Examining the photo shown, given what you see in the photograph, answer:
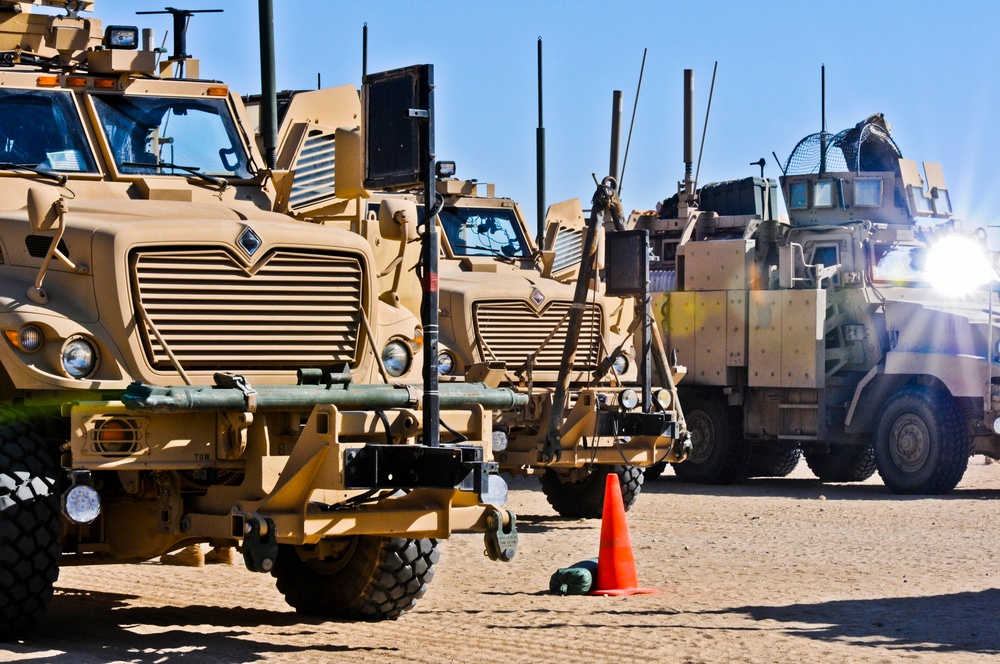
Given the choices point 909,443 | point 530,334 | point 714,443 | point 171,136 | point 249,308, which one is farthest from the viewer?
point 714,443

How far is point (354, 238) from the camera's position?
869 centimetres

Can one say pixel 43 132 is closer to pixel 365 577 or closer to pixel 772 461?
pixel 365 577

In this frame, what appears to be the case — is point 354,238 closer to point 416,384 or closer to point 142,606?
point 416,384

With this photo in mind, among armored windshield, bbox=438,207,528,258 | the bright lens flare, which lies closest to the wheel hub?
the bright lens flare

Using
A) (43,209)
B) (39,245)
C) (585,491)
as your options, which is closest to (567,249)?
(585,491)

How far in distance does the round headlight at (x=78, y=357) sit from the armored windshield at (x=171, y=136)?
1.91m

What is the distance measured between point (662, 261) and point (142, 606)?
39.7 ft

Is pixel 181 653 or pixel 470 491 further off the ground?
pixel 470 491

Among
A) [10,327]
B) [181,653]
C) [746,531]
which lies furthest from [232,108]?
[746,531]

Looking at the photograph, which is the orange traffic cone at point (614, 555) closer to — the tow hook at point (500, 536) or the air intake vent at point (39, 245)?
the tow hook at point (500, 536)

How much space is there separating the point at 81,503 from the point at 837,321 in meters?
12.5

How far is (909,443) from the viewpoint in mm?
17516

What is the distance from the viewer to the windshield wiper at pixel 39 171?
905 centimetres

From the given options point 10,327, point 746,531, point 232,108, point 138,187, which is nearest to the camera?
point 10,327
